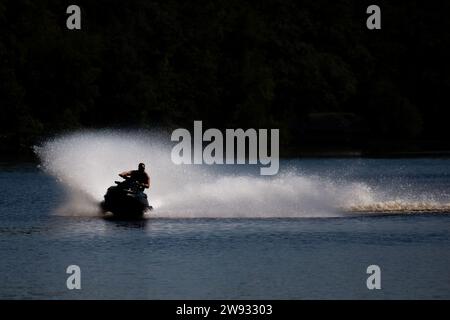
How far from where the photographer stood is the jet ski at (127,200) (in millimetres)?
48156

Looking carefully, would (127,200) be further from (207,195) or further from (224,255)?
(207,195)

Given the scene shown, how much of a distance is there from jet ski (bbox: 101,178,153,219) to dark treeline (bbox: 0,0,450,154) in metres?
62.9

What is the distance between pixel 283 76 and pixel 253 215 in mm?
89047

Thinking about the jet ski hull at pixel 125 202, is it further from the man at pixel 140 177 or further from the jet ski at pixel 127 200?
the man at pixel 140 177

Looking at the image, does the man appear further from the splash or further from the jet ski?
the splash

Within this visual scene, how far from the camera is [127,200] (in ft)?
159

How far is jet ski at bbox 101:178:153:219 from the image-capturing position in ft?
158

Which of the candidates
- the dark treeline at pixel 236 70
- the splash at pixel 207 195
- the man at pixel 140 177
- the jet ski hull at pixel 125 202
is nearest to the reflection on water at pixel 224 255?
the jet ski hull at pixel 125 202

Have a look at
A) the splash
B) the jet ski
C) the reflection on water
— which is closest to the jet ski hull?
the jet ski

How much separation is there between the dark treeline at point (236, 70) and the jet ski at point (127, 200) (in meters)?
62.9

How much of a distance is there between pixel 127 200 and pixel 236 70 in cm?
8103
